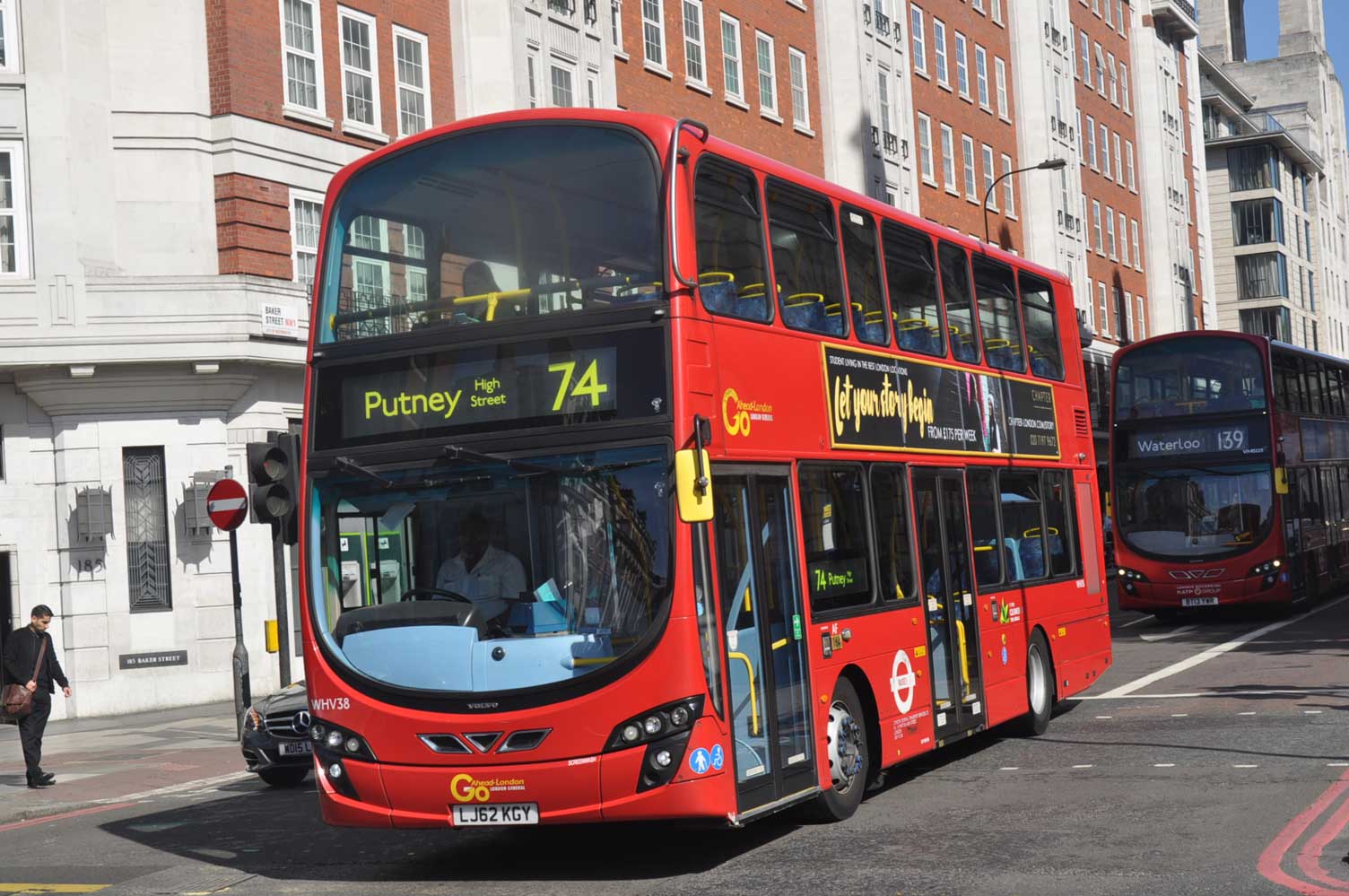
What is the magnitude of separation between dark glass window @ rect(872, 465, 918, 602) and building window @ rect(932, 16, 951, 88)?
130ft

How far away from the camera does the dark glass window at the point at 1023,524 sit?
14.4 meters

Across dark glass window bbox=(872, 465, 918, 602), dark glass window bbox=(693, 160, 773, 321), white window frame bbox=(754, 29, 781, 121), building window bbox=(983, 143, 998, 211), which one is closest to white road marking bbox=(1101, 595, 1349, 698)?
dark glass window bbox=(872, 465, 918, 602)

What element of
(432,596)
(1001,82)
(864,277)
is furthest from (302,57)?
(1001,82)

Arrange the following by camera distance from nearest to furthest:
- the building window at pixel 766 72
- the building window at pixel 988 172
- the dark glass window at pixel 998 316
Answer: the dark glass window at pixel 998 316, the building window at pixel 766 72, the building window at pixel 988 172

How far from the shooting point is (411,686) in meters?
9.26

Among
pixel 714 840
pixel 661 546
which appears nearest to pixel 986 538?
pixel 714 840

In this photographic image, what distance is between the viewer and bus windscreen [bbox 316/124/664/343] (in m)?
9.44

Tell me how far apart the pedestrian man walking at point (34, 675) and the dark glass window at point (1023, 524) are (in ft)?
28.5

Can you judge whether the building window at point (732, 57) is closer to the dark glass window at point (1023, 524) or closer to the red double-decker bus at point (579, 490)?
the dark glass window at point (1023, 524)

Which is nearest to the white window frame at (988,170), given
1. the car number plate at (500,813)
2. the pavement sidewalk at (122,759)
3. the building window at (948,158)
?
the building window at (948,158)

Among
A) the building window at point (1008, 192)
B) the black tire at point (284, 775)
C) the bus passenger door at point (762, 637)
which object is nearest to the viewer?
the bus passenger door at point (762, 637)

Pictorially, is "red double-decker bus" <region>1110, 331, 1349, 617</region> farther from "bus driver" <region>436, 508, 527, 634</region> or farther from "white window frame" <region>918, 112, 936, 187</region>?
"white window frame" <region>918, 112, 936, 187</region>

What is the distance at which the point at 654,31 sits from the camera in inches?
1411

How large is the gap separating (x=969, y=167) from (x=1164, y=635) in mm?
28089
